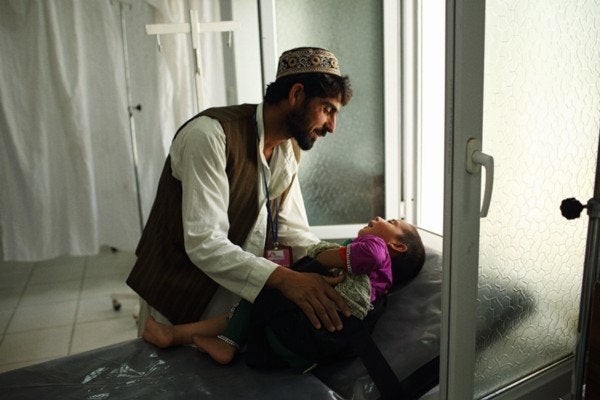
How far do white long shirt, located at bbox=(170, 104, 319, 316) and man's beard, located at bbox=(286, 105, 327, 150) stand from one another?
0.10 metres

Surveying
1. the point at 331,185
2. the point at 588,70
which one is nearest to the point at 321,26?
the point at 331,185

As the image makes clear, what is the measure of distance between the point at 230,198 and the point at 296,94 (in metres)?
0.39

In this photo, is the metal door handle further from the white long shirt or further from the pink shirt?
the white long shirt

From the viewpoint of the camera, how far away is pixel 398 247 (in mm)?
1521

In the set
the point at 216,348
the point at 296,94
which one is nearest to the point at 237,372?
the point at 216,348

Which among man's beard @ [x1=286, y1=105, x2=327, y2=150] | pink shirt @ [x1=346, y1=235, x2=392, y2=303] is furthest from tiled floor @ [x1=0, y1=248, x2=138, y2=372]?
pink shirt @ [x1=346, y1=235, x2=392, y2=303]

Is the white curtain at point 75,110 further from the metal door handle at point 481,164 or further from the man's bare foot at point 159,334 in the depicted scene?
the metal door handle at point 481,164

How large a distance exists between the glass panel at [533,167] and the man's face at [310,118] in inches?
27.0

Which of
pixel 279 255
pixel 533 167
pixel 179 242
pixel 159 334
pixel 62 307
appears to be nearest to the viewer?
pixel 533 167

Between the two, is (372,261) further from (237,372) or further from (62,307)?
(62,307)

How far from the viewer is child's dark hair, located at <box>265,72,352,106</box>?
1559mm

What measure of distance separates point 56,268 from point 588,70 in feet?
11.7

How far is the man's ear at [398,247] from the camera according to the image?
151cm

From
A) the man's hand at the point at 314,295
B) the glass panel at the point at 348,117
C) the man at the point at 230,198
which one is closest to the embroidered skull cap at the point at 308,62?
the man at the point at 230,198
